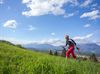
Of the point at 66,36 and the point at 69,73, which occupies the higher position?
the point at 66,36

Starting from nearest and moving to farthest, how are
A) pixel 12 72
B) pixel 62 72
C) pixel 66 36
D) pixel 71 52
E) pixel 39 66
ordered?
pixel 62 72
pixel 12 72
pixel 39 66
pixel 71 52
pixel 66 36

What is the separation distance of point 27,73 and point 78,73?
2.01m

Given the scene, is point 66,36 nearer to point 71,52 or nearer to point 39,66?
point 71,52

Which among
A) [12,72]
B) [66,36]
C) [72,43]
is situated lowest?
[12,72]

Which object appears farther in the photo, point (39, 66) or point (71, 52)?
point (71, 52)

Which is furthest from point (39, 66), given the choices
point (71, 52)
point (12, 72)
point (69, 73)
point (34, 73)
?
point (71, 52)

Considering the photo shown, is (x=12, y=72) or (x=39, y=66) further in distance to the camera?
(x=39, y=66)

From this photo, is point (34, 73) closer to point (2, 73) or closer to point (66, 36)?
point (2, 73)

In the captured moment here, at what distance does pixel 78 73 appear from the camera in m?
3.10

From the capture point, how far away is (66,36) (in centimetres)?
887

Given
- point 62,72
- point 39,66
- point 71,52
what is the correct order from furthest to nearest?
1. point 71,52
2. point 39,66
3. point 62,72

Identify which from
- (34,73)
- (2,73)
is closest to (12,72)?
(2,73)

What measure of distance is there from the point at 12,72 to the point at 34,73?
93 centimetres

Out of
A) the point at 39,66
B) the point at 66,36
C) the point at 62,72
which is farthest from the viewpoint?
the point at 66,36
